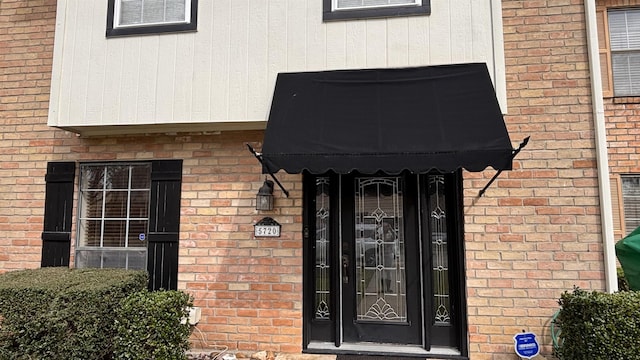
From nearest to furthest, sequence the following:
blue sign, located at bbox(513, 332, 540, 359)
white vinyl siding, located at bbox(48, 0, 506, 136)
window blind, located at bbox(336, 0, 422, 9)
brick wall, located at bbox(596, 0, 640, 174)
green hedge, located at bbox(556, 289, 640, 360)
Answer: green hedge, located at bbox(556, 289, 640, 360), blue sign, located at bbox(513, 332, 540, 359), white vinyl siding, located at bbox(48, 0, 506, 136), window blind, located at bbox(336, 0, 422, 9), brick wall, located at bbox(596, 0, 640, 174)

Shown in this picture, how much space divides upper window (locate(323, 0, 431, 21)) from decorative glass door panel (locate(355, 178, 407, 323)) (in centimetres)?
208

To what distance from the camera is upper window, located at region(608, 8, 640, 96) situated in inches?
294

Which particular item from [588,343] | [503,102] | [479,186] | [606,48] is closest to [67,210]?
[479,186]

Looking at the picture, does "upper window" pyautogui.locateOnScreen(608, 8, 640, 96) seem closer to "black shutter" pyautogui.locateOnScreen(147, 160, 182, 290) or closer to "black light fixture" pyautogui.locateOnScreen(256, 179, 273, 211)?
"black light fixture" pyautogui.locateOnScreen(256, 179, 273, 211)

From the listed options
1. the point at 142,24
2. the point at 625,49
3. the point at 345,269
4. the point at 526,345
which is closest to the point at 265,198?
the point at 345,269

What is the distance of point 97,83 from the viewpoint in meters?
5.28

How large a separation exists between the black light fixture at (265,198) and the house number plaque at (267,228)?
0.17 m

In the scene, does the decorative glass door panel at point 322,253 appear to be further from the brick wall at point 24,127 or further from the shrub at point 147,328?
the brick wall at point 24,127

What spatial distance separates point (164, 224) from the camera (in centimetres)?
532

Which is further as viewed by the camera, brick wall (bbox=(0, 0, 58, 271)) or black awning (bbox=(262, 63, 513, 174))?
brick wall (bbox=(0, 0, 58, 271))

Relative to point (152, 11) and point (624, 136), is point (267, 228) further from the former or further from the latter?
point (624, 136)

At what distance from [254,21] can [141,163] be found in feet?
8.24

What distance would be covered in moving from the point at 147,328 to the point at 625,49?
30.7ft

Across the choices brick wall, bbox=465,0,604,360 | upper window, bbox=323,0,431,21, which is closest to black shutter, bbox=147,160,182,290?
upper window, bbox=323,0,431,21
